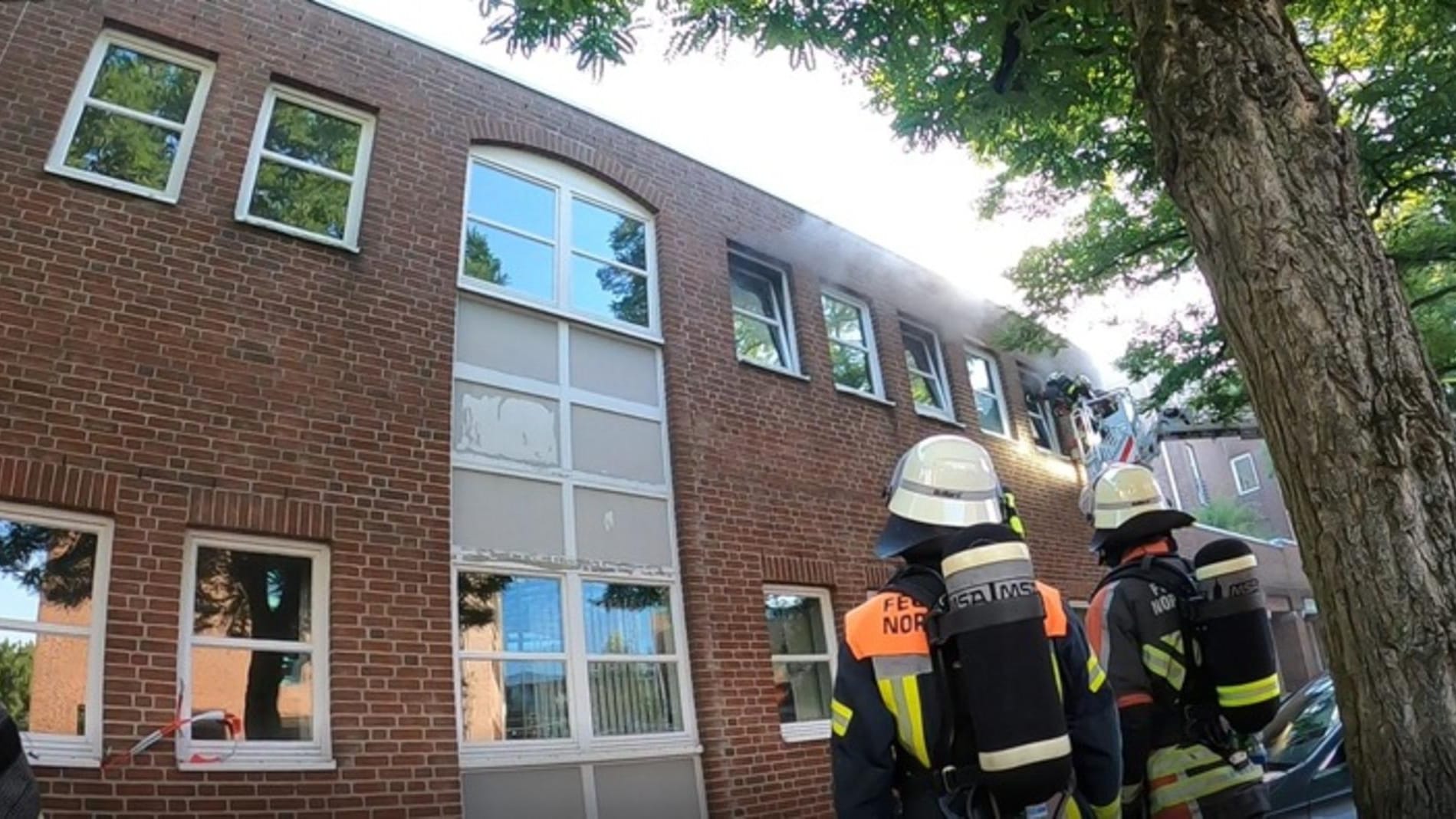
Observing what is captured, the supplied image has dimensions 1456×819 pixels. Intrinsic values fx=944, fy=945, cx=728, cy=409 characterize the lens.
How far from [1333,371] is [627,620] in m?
5.39

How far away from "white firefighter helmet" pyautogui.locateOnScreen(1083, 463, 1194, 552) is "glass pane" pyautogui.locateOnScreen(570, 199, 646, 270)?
505 centimetres

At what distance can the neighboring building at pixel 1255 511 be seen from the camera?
20.1m

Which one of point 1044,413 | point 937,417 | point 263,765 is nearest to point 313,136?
point 263,765

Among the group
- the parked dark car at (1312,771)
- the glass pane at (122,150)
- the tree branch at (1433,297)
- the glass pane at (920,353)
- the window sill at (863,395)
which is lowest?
the parked dark car at (1312,771)

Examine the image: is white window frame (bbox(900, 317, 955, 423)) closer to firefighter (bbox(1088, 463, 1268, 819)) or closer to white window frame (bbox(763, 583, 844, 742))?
white window frame (bbox(763, 583, 844, 742))

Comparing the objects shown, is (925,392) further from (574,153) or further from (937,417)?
(574,153)

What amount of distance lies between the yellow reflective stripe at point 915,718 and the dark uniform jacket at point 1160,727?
4.51 feet

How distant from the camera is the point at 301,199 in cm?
664

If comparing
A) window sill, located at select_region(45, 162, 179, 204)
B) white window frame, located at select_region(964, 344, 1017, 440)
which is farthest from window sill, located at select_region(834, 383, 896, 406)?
window sill, located at select_region(45, 162, 179, 204)

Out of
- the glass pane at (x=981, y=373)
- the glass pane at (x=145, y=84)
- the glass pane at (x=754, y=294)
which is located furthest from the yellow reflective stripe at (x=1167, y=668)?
the glass pane at (x=981, y=373)

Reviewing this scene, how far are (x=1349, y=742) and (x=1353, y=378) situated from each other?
0.99 meters

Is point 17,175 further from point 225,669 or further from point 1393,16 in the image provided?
point 1393,16

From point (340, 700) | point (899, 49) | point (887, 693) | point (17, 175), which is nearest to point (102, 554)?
point (340, 700)

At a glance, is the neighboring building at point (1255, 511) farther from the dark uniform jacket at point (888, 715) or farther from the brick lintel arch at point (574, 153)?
the dark uniform jacket at point (888, 715)
